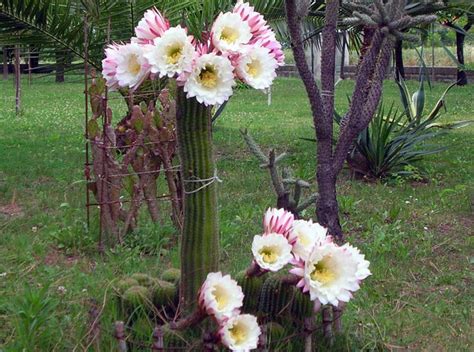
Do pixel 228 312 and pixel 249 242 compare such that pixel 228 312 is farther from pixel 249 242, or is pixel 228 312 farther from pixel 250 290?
pixel 249 242

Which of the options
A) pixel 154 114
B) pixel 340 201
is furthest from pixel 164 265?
pixel 340 201

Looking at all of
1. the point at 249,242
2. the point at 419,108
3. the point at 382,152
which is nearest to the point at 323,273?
the point at 249,242

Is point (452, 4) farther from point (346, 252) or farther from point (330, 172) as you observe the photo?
point (346, 252)

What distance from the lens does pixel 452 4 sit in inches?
264

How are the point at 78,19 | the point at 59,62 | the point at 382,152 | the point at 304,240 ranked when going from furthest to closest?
1. the point at 59,62
2. the point at 382,152
3. the point at 78,19
4. the point at 304,240

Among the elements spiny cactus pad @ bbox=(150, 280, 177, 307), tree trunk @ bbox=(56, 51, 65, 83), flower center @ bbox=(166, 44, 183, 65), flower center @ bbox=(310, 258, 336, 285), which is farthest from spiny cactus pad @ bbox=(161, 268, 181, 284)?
tree trunk @ bbox=(56, 51, 65, 83)

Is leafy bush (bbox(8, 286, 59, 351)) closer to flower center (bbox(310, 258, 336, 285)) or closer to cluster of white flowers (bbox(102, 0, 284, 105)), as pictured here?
cluster of white flowers (bbox(102, 0, 284, 105))

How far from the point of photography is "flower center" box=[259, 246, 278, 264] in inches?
108

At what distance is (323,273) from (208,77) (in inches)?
31.0

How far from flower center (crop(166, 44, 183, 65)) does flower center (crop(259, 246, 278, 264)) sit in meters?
0.72

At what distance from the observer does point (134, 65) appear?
274cm

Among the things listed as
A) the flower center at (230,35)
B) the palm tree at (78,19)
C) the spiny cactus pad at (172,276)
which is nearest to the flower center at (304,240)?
the spiny cactus pad at (172,276)

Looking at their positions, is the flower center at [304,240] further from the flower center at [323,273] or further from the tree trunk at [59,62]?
the tree trunk at [59,62]

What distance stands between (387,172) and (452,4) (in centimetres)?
168
